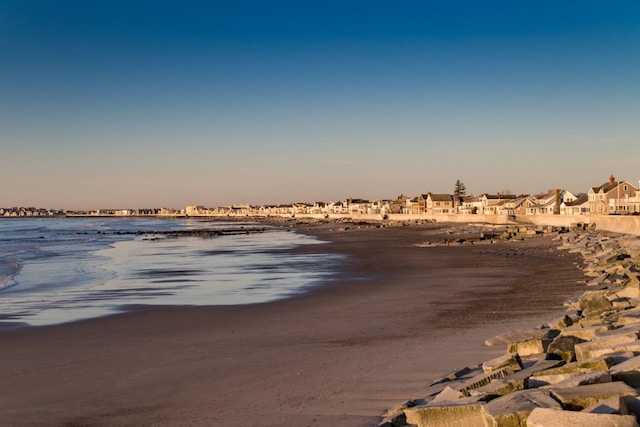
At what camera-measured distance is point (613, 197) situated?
95.6m

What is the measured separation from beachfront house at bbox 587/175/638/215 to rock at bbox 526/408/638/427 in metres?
93.1

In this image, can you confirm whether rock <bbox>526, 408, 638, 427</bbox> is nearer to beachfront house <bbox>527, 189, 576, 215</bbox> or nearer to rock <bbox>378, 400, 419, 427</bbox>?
rock <bbox>378, 400, 419, 427</bbox>

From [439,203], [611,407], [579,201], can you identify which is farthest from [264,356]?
[439,203]

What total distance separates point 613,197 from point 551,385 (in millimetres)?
99692

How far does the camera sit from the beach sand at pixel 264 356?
8.29 metres

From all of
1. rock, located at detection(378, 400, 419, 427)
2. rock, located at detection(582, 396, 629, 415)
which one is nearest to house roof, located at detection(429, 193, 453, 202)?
rock, located at detection(378, 400, 419, 427)

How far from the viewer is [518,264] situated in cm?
2939

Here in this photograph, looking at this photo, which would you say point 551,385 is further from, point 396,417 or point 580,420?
point 396,417

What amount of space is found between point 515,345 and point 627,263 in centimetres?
1353

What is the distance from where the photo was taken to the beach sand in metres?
8.29

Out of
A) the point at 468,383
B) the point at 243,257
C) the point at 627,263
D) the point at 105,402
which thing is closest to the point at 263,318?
the point at 105,402

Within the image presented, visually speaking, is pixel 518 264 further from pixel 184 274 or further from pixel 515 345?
pixel 515 345

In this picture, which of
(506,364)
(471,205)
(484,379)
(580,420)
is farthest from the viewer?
(471,205)

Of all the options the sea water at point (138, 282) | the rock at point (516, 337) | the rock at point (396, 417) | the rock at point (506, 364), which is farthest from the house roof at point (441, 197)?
the rock at point (396, 417)
